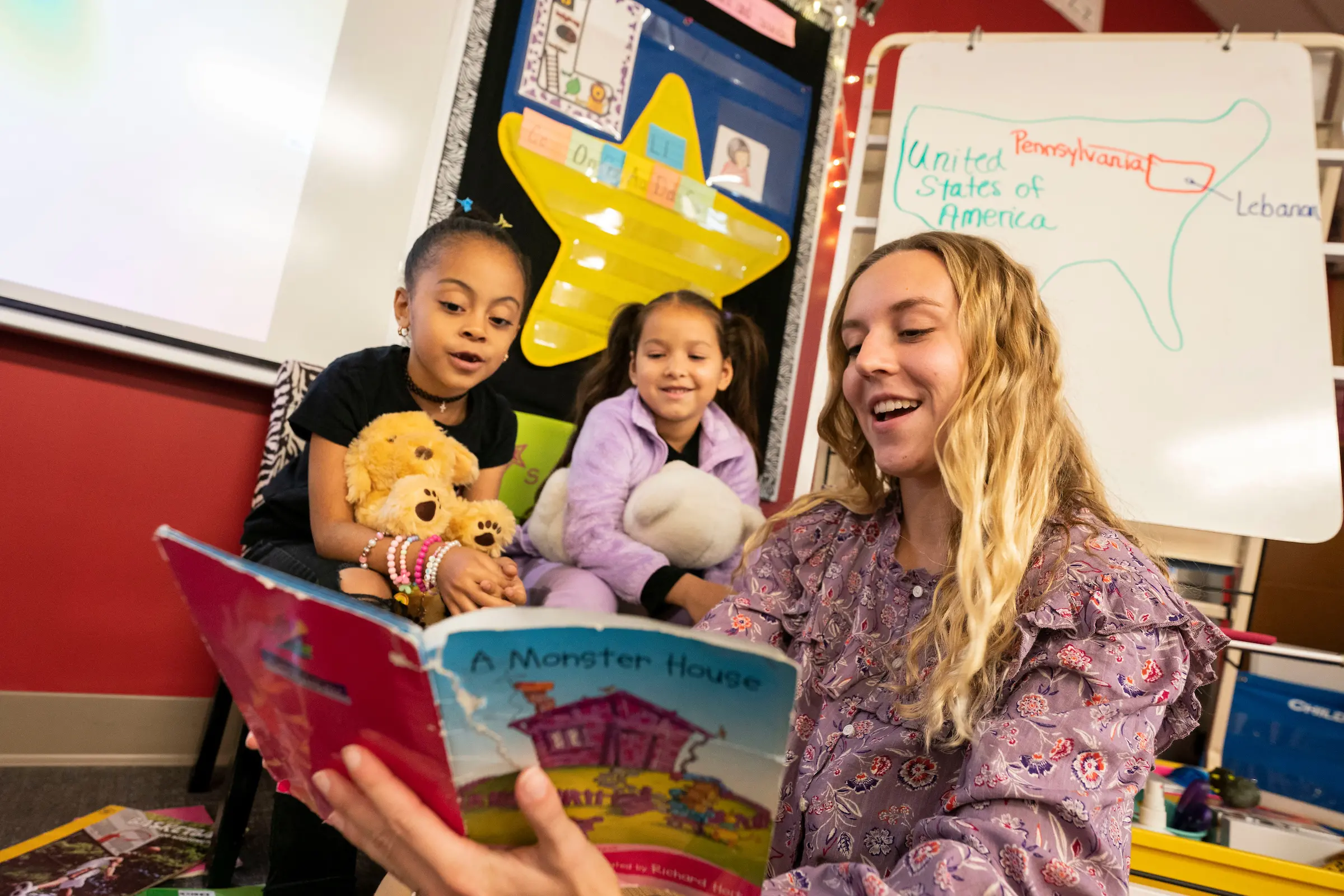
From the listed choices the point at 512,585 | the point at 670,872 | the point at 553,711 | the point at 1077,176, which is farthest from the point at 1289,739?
the point at 553,711

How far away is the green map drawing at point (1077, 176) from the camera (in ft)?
5.00

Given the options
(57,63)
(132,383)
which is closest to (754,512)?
(132,383)

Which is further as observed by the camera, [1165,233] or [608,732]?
[1165,233]

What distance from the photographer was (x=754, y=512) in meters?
1.65

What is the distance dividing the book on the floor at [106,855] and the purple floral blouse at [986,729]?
0.85 m

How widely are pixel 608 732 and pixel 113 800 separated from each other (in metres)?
1.28

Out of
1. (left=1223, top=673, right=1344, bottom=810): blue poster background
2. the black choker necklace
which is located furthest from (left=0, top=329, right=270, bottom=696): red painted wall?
(left=1223, top=673, right=1344, bottom=810): blue poster background

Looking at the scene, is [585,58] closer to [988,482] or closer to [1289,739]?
[988,482]

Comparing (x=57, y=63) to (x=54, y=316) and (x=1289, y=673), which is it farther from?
(x=1289, y=673)

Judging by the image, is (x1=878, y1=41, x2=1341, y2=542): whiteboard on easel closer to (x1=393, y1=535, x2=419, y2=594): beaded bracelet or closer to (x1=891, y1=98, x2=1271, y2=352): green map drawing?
(x1=891, y1=98, x2=1271, y2=352): green map drawing

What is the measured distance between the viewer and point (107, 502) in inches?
58.3

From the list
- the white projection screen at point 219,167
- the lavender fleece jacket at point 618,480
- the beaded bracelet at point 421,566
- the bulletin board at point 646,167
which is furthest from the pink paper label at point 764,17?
the beaded bracelet at point 421,566

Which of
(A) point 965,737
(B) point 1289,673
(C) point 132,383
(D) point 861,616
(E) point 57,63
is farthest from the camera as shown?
(B) point 1289,673

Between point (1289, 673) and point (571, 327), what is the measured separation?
5.41ft
